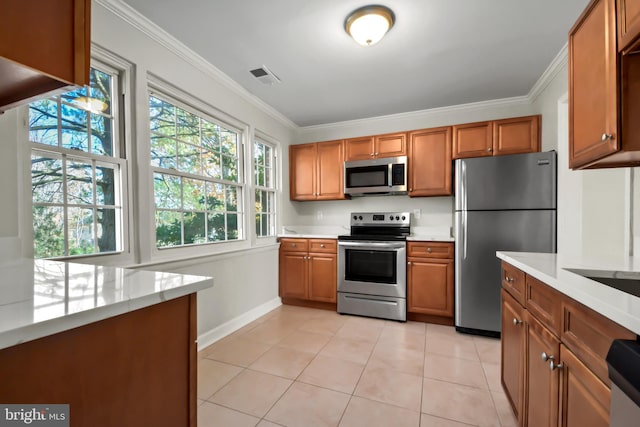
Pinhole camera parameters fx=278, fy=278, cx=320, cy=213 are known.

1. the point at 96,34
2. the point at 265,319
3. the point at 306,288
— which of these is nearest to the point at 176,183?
the point at 96,34

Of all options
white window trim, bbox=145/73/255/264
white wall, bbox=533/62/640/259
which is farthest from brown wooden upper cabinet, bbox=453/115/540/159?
white window trim, bbox=145/73/255/264

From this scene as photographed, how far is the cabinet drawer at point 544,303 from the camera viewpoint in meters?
0.98

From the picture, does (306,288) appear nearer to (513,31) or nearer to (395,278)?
(395,278)

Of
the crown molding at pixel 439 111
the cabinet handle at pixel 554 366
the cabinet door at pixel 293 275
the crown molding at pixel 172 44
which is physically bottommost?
the cabinet door at pixel 293 275

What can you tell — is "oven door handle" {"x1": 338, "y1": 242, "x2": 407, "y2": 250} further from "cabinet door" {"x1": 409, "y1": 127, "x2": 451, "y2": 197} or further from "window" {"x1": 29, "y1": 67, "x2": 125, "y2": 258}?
"window" {"x1": 29, "y1": 67, "x2": 125, "y2": 258}

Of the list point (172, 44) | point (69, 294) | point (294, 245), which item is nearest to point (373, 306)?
point (294, 245)

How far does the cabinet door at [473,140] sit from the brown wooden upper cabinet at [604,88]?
5.80 feet

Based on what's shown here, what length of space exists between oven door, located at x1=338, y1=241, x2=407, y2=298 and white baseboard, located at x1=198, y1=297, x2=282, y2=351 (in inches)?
35.4

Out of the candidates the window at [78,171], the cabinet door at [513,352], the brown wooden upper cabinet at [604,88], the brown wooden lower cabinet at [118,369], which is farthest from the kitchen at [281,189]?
the brown wooden lower cabinet at [118,369]

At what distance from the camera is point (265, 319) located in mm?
3129

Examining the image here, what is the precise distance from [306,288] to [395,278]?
1.12 metres

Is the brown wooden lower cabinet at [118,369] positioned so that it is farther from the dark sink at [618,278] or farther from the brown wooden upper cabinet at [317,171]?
the brown wooden upper cabinet at [317,171]

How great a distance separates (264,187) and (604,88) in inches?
120

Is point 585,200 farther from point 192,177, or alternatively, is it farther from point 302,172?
point 192,177
